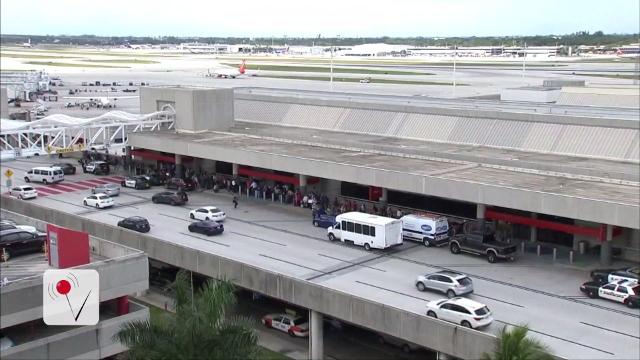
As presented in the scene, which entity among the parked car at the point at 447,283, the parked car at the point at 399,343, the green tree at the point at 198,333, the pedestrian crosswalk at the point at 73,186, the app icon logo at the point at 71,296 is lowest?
the parked car at the point at 399,343

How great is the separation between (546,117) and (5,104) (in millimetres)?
39526

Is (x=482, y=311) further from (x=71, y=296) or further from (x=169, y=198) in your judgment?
(x=169, y=198)

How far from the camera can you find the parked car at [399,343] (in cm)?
2451

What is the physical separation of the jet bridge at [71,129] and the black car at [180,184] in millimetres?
5966

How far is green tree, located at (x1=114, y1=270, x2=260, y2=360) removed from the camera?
12.4m

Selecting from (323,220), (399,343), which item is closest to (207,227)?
(323,220)

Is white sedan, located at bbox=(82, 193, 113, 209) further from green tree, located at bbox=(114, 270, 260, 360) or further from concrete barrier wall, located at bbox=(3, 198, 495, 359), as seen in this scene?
green tree, located at bbox=(114, 270, 260, 360)

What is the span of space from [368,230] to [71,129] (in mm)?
25552

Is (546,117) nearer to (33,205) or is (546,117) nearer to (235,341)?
(33,205)

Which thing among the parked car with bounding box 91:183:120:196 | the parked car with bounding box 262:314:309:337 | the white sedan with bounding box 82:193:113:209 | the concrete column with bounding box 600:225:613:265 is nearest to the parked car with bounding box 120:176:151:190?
the parked car with bounding box 91:183:120:196

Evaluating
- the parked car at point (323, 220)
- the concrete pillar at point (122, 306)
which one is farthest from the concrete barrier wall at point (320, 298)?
the parked car at point (323, 220)

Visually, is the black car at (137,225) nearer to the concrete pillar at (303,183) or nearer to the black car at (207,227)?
the black car at (207,227)

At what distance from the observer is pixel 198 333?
1248 centimetres

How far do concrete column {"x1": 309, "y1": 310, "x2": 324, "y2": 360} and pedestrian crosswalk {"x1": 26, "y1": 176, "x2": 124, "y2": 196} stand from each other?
24033 millimetres
